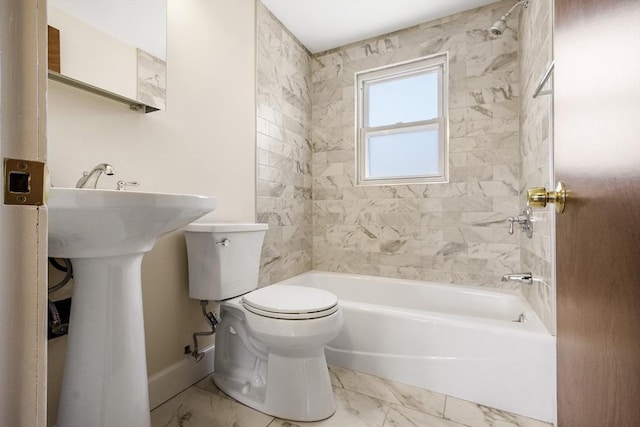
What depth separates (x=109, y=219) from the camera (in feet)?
2.70

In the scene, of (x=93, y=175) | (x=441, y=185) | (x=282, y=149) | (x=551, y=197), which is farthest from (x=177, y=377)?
(x=441, y=185)

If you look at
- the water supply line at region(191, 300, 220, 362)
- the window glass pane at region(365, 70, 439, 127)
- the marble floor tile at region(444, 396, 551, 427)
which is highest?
the window glass pane at region(365, 70, 439, 127)

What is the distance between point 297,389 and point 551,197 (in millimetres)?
1203

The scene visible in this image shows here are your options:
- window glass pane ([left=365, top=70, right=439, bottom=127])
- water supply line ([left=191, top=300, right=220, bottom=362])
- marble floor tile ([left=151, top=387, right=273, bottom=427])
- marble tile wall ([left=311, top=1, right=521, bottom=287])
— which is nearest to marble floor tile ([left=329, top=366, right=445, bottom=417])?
marble floor tile ([left=151, top=387, right=273, bottom=427])

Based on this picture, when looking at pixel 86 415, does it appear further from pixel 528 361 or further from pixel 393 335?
pixel 528 361

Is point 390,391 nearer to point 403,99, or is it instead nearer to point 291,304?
point 291,304

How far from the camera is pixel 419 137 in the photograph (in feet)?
7.98

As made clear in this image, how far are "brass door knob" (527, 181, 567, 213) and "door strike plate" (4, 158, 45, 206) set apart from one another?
2.77ft

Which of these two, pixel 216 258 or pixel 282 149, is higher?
pixel 282 149

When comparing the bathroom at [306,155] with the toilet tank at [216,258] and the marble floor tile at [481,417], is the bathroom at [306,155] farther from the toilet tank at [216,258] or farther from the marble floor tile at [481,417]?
the marble floor tile at [481,417]

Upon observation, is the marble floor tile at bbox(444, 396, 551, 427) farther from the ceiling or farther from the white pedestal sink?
the ceiling

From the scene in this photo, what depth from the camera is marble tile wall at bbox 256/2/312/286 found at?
2145 mm

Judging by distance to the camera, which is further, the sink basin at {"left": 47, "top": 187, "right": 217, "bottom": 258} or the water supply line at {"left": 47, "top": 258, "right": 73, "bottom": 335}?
the water supply line at {"left": 47, "top": 258, "right": 73, "bottom": 335}

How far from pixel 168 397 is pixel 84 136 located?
1.22m
